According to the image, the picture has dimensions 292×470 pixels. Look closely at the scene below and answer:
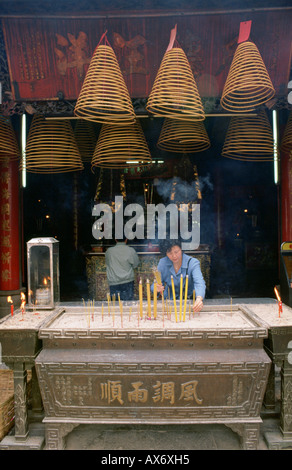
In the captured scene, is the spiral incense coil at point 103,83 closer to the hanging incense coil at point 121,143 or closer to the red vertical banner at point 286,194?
the hanging incense coil at point 121,143

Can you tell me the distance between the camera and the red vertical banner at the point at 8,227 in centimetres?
635

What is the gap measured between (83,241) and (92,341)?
756cm

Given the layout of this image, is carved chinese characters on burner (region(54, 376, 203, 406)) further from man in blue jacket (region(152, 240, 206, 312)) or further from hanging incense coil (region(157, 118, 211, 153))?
hanging incense coil (region(157, 118, 211, 153))

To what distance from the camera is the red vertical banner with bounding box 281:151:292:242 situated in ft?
18.6

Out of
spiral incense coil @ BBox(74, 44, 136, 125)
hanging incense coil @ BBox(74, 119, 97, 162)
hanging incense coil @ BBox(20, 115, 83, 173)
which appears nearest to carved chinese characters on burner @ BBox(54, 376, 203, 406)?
spiral incense coil @ BBox(74, 44, 136, 125)

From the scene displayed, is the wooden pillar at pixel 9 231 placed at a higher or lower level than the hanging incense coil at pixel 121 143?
lower

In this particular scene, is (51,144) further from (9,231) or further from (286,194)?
(286,194)

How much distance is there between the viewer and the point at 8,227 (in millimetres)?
6398

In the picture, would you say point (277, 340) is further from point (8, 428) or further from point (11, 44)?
point (11, 44)

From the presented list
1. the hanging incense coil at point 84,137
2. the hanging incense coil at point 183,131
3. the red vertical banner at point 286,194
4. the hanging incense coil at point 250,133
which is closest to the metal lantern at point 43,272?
the hanging incense coil at point 183,131

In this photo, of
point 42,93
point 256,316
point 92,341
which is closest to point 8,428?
point 92,341

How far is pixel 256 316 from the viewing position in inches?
120

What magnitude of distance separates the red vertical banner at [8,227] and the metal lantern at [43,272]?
2905 millimetres

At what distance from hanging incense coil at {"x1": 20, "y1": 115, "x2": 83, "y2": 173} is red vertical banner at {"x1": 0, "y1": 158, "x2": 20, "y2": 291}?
7.68 ft
